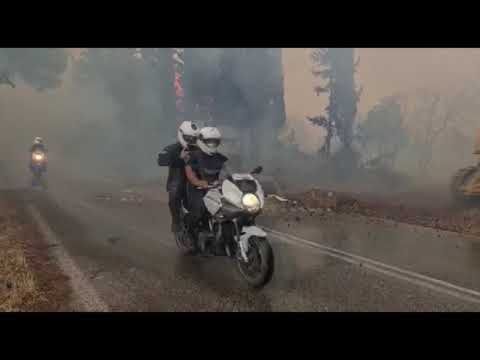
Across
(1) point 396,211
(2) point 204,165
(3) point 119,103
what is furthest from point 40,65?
(2) point 204,165

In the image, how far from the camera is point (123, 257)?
20.1 ft

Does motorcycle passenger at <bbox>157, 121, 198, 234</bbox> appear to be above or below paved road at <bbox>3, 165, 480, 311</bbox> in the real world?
above

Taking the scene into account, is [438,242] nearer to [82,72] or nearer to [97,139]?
[97,139]

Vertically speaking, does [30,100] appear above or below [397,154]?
above

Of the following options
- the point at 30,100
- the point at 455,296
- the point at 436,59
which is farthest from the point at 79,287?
the point at 30,100

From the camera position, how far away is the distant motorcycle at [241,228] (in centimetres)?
456

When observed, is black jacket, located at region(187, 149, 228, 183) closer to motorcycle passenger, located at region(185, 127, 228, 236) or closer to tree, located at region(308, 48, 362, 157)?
motorcycle passenger, located at region(185, 127, 228, 236)

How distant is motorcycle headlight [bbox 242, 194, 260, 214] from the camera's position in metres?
4.61

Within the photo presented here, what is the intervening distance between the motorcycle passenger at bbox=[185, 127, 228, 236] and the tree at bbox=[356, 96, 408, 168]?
20.2 metres

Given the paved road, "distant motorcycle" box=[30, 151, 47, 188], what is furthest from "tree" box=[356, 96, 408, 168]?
the paved road

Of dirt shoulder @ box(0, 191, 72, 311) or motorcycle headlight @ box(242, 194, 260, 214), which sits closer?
dirt shoulder @ box(0, 191, 72, 311)
